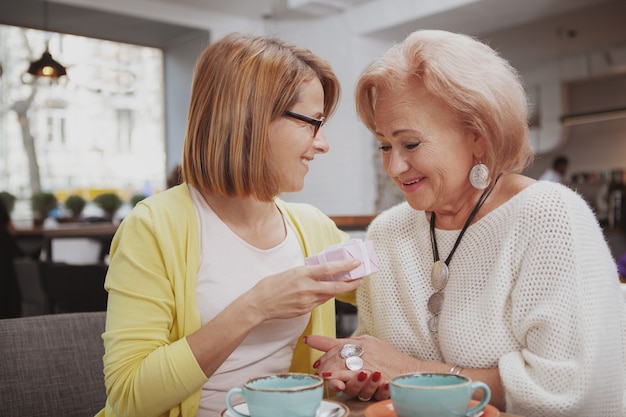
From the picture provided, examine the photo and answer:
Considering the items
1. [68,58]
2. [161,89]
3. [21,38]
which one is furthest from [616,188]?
[21,38]

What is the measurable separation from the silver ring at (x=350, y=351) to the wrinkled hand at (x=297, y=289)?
0.45ft

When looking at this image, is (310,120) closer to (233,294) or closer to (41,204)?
(233,294)

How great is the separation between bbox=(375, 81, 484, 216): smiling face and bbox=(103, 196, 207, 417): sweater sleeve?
0.49 metres

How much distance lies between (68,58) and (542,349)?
863 centimetres

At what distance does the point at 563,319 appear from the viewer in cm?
116

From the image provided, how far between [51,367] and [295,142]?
0.72m

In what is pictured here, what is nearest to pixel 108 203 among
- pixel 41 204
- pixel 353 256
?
pixel 41 204

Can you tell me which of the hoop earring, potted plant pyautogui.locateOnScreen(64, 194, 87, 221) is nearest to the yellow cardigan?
the hoop earring

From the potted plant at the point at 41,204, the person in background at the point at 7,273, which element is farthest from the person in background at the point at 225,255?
the potted plant at the point at 41,204

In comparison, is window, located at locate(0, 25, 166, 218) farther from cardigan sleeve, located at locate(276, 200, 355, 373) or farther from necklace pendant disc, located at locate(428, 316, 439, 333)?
necklace pendant disc, located at locate(428, 316, 439, 333)

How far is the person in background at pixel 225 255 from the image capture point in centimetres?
125

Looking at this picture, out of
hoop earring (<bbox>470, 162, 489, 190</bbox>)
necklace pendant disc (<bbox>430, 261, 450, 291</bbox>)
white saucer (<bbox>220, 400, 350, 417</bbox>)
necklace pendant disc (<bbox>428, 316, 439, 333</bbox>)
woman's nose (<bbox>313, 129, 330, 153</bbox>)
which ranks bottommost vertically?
white saucer (<bbox>220, 400, 350, 417</bbox>)

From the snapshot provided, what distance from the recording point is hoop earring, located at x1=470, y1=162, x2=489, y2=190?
4.55 feet

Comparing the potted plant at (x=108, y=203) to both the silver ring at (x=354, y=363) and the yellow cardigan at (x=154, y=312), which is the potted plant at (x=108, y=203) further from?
the silver ring at (x=354, y=363)
